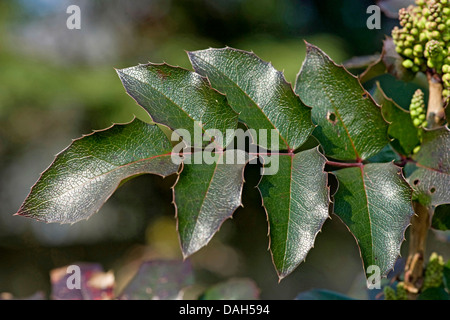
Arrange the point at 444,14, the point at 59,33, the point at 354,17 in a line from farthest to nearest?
the point at 354,17, the point at 59,33, the point at 444,14

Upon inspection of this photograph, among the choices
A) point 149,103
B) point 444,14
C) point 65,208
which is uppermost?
point 444,14

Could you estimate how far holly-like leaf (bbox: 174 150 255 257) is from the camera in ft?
1.68

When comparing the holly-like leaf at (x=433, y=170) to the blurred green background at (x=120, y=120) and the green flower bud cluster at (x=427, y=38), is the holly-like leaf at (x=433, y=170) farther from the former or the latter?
the blurred green background at (x=120, y=120)

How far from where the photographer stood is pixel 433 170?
0.62m

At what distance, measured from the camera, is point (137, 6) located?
15.7 feet

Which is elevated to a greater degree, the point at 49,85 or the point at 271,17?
the point at 271,17

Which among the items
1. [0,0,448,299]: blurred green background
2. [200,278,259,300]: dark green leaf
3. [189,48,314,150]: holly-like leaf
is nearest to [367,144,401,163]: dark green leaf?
[189,48,314,150]: holly-like leaf

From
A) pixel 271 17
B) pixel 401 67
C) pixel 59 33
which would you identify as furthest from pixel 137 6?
pixel 401 67

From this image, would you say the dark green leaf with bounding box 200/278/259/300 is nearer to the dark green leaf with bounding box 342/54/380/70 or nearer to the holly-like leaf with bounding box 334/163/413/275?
the holly-like leaf with bounding box 334/163/413/275

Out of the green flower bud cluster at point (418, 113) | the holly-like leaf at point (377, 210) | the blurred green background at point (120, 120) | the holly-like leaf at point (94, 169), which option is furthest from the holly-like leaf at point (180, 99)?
the blurred green background at point (120, 120)

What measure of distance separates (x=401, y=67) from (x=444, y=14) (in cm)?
11

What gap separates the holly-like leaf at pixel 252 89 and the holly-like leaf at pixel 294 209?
0.18ft

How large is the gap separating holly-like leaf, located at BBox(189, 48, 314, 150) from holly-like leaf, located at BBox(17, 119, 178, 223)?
11 cm
